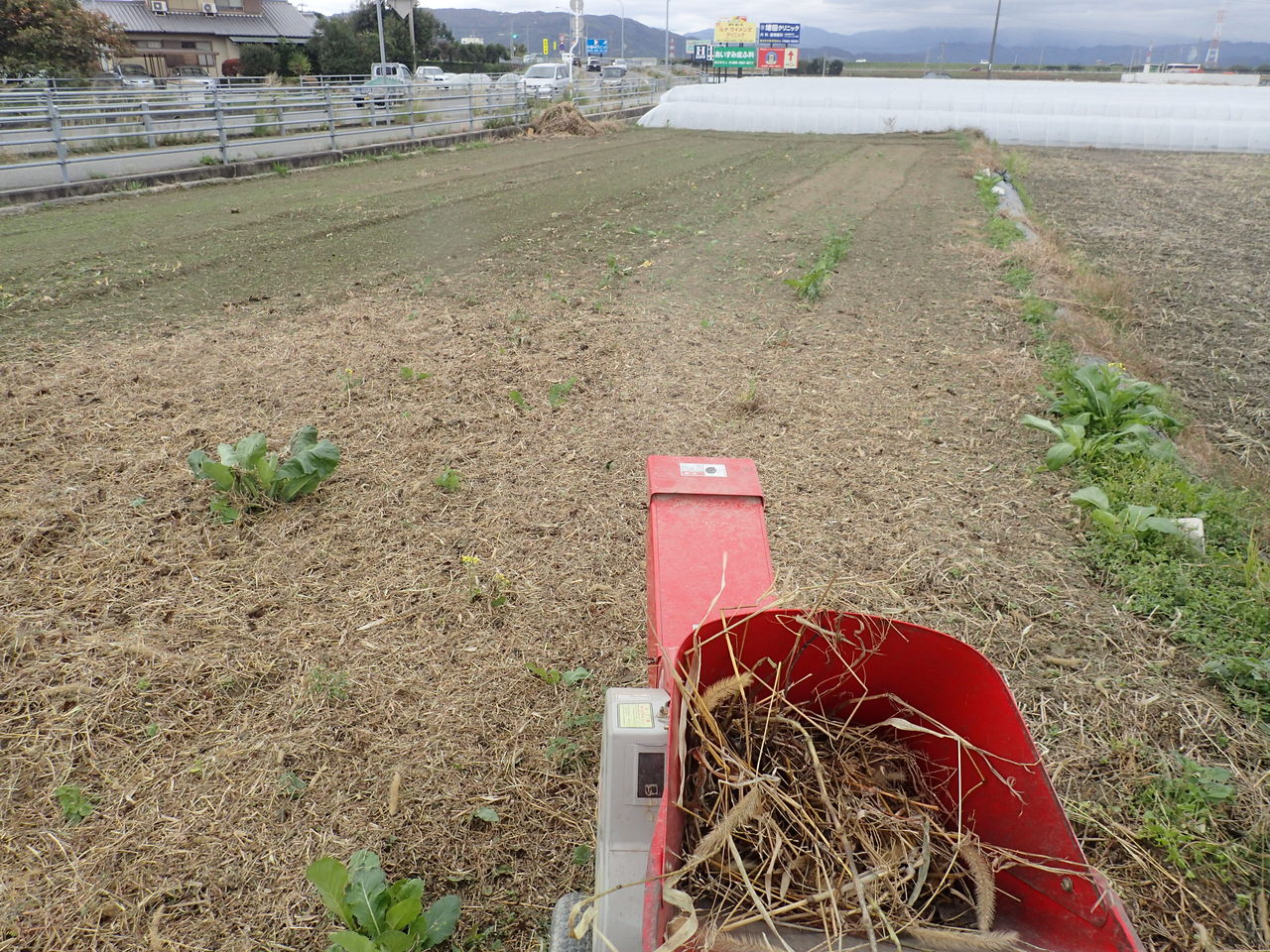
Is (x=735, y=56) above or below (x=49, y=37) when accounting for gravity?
above

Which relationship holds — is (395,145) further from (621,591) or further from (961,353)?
(621,591)

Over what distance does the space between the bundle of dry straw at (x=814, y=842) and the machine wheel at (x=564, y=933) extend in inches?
28.0

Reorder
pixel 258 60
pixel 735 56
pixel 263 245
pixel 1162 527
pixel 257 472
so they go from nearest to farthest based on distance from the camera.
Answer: pixel 1162 527
pixel 257 472
pixel 263 245
pixel 258 60
pixel 735 56

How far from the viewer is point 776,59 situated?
146 feet

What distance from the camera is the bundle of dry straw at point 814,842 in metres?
1.19

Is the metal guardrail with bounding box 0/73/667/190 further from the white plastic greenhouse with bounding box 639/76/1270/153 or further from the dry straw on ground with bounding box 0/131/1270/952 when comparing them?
the dry straw on ground with bounding box 0/131/1270/952

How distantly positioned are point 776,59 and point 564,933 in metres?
49.1

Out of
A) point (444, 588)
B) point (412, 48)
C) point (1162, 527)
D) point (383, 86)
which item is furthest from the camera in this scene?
point (412, 48)

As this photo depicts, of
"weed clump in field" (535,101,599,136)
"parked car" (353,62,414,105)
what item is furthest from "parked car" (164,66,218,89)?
"weed clump in field" (535,101,599,136)

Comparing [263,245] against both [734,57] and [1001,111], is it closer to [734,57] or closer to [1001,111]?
[1001,111]

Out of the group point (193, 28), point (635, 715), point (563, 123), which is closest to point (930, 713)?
point (635, 715)

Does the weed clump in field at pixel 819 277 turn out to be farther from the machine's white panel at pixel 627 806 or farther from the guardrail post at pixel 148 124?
the guardrail post at pixel 148 124

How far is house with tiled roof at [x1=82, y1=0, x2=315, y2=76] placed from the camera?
1747 inches

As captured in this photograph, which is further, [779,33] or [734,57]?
[779,33]
